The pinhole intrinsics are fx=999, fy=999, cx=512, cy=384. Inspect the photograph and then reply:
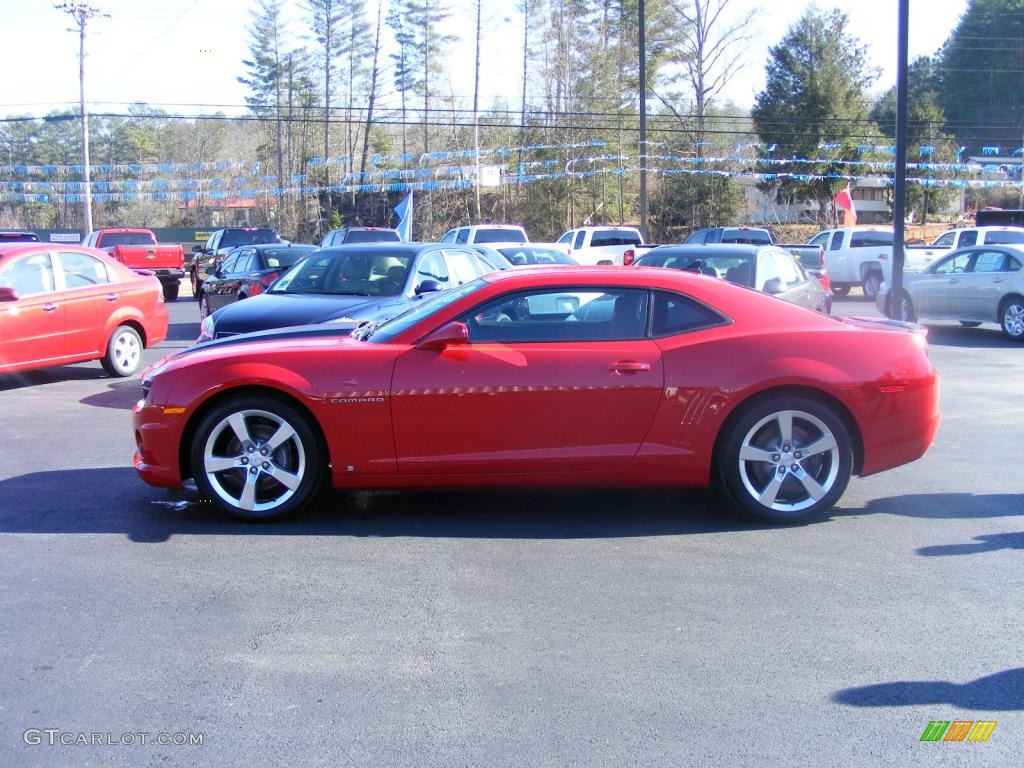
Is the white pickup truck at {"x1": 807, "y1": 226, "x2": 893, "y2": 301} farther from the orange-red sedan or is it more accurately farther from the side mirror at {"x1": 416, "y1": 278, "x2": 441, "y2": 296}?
the orange-red sedan

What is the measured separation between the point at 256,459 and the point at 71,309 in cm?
650

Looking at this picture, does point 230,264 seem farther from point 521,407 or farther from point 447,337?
point 521,407

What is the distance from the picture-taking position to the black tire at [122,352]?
465 inches

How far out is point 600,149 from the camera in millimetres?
47188

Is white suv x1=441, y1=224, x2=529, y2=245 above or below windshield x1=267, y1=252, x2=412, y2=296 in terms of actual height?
above

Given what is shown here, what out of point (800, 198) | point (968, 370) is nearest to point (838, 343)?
point (968, 370)

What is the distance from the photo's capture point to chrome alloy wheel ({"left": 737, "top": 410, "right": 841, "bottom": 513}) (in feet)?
19.2

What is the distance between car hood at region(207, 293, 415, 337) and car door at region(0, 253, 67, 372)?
2517 millimetres

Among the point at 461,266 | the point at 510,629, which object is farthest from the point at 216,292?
the point at 510,629

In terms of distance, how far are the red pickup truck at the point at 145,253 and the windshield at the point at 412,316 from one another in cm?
2160

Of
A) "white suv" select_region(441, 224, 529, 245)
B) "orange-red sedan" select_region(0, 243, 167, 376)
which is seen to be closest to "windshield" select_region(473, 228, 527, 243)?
"white suv" select_region(441, 224, 529, 245)

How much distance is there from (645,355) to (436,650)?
2.34 metres

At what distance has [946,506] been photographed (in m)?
6.34

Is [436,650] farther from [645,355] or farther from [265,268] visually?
[265,268]
